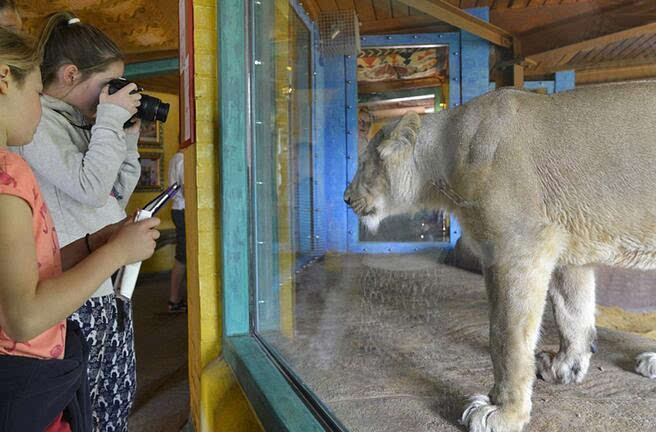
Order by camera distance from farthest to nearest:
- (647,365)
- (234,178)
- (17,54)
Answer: (234,178)
(647,365)
(17,54)

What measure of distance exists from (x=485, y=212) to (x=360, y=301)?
0.60 m

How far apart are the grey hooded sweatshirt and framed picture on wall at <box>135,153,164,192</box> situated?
20.8 ft

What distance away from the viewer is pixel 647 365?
59.0 inches

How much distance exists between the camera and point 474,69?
1151mm

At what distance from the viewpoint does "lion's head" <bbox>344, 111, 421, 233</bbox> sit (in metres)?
1.67

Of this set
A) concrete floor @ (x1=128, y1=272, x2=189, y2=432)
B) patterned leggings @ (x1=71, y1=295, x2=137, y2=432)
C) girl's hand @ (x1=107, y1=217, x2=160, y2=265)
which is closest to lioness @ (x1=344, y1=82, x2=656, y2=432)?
girl's hand @ (x1=107, y1=217, x2=160, y2=265)

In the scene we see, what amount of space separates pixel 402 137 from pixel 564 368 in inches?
36.6

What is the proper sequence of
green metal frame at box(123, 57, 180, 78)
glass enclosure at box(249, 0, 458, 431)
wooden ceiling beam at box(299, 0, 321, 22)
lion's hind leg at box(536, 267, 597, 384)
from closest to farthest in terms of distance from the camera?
glass enclosure at box(249, 0, 458, 431)
lion's hind leg at box(536, 267, 597, 384)
wooden ceiling beam at box(299, 0, 321, 22)
green metal frame at box(123, 57, 180, 78)

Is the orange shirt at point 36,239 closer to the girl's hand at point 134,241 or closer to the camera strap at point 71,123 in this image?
the girl's hand at point 134,241

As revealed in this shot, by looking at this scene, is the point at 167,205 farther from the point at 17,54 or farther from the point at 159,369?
the point at 17,54

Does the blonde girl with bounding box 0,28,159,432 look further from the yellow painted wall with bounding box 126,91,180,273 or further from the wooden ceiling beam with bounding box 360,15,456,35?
the yellow painted wall with bounding box 126,91,180,273

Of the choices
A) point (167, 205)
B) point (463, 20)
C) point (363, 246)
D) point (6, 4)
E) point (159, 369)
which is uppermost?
point (6, 4)

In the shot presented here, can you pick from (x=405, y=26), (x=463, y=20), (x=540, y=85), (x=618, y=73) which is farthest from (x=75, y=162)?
(x=618, y=73)

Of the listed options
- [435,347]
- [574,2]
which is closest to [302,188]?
[435,347]
